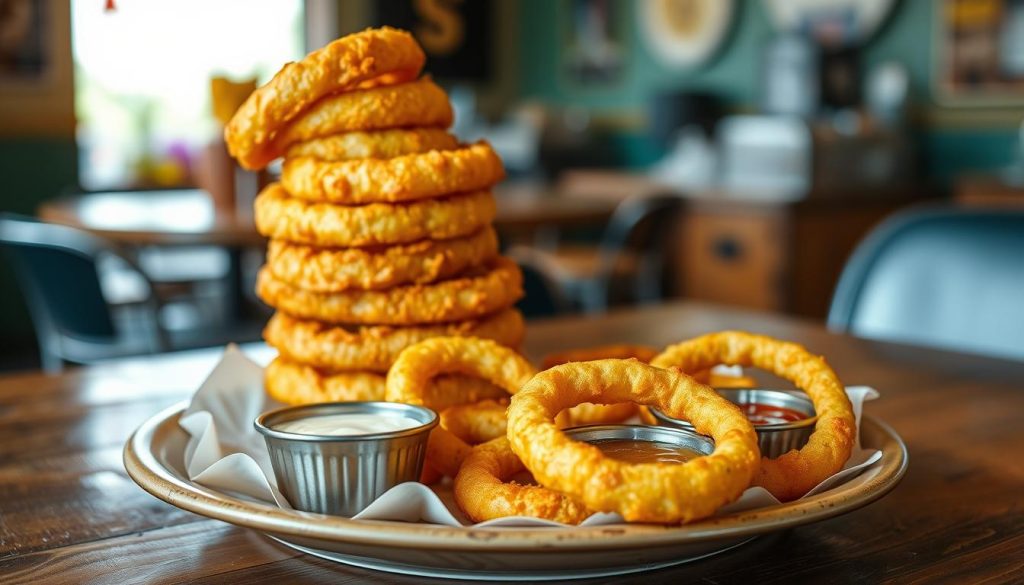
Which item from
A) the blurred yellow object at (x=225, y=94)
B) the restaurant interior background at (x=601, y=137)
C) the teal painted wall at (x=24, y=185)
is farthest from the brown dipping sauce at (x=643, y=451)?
the teal painted wall at (x=24, y=185)

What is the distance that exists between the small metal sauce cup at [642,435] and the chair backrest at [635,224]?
151 inches

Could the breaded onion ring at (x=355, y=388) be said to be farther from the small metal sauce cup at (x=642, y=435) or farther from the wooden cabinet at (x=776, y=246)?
the wooden cabinet at (x=776, y=246)

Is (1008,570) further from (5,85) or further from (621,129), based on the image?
(621,129)

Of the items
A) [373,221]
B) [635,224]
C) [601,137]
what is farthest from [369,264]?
[601,137]

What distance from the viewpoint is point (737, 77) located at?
263 inches

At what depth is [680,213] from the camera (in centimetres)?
545

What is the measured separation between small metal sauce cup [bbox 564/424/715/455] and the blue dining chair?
267 cm

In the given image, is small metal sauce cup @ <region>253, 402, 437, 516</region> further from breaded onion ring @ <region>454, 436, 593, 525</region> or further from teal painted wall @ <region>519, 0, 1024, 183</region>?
teal painted wall @ <region>519, 0, 1024, 183</region>

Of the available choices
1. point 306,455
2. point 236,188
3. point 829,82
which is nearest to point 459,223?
point 306,455

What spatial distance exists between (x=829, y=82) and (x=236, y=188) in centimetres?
340

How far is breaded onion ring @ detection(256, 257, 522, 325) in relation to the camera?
1093 millimetres

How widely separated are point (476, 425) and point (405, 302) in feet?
0.50

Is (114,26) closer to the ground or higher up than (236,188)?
higher up

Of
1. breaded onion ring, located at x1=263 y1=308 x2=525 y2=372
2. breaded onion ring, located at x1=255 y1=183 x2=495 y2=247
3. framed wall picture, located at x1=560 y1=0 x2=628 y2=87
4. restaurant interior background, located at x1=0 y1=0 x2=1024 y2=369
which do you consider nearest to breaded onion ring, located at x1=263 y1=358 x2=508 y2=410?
breaded onion ring, located at x1=263 y1=308 x2=525 y2=372
